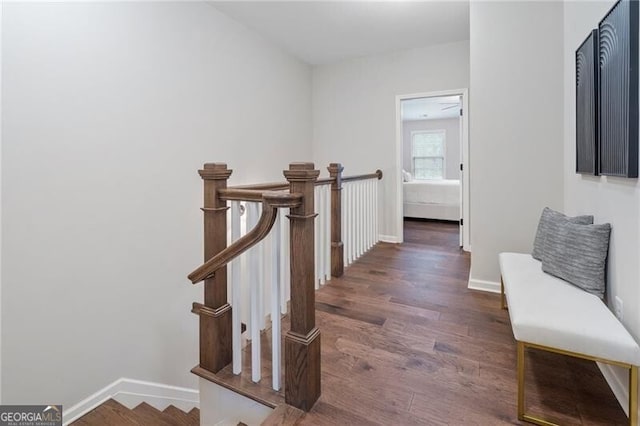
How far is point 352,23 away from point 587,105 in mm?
2538

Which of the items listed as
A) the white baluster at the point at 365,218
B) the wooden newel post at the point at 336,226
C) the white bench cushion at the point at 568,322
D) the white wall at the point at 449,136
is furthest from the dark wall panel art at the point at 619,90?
the white wall at the point at 449,136

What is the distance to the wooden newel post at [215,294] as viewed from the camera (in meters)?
1.66

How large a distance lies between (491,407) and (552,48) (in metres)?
2.51

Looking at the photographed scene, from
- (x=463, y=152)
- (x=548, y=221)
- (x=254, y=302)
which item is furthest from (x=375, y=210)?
(x=254, y=302)

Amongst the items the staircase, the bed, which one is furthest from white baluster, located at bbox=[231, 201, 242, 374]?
the bed

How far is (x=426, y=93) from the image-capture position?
4.19m

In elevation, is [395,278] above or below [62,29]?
below

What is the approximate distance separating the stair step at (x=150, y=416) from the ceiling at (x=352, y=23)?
3.70 meters

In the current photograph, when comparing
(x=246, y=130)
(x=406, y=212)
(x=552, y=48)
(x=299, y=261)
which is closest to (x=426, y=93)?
(x=552, y=48)

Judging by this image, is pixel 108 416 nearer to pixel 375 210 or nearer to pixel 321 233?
pixel 321 233

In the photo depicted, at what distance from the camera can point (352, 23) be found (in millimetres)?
3541

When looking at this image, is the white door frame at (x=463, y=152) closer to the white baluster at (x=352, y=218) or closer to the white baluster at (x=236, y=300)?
the white baluster at (x=352, y=218)

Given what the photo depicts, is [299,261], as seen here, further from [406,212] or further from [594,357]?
[406,212]

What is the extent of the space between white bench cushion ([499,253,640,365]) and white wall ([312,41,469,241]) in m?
2.99
